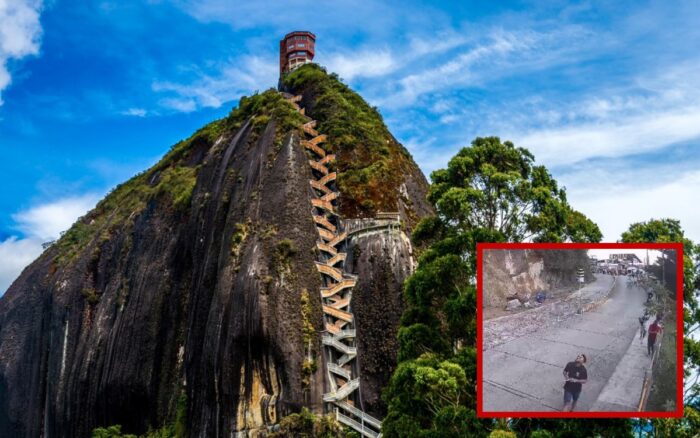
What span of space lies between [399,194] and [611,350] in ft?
48.5

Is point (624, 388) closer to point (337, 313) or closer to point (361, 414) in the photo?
point (361, 414)

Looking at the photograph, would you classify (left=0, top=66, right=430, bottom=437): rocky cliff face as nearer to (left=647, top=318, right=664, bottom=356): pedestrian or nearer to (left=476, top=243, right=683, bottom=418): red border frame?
(left=476, top=243, right=683, bottom=418): red border frame

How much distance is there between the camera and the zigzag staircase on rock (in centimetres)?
2302

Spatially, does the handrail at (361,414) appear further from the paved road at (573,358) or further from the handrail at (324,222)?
the paved road at (573,358)

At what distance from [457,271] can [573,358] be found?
431 cm

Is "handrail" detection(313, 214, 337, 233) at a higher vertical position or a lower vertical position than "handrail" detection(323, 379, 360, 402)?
higher

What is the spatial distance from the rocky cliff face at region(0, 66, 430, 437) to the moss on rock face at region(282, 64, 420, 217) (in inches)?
5.3

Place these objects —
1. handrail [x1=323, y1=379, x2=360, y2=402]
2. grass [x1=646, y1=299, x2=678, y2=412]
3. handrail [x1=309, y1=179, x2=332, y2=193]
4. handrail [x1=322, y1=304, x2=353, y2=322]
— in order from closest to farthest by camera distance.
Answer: grass [x1=646, y1=299, x2=678, y2=412], handrail [x1=323, y1=379, x2=360, y2=402], handrail [x1=322, y1=304, x2=353, y2=322], handrail [x1=309, y1=179, x2=332, y2=193]

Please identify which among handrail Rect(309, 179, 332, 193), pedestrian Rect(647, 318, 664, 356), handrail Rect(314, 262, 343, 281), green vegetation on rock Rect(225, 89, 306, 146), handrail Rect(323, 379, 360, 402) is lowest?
handrail Rect(323, 379, 360, 402)

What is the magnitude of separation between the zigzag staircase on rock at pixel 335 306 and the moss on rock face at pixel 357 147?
2.37ft

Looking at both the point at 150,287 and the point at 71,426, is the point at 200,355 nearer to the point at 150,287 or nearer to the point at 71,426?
the point at 150,287

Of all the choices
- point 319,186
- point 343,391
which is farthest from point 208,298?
point 343,391

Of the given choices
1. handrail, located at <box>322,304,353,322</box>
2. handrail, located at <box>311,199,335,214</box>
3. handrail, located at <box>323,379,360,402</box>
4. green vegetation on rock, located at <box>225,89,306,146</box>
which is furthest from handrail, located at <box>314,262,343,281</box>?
green vegetation on rock, located at <box>225,89,306,146</box>

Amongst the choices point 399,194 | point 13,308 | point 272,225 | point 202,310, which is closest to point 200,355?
point 202,310
